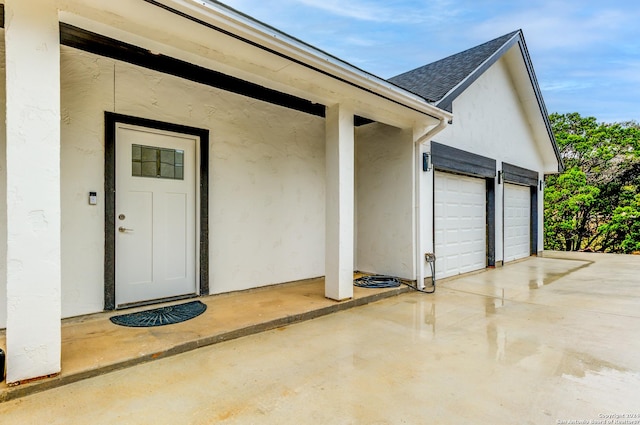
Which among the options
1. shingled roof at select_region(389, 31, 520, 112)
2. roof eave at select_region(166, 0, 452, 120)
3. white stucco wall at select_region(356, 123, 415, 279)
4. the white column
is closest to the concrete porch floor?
the white column

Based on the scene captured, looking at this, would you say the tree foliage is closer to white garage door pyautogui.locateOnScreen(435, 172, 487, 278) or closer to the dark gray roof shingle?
white garage door pyautogui.locateOnScreen(435, 172, 487, 278)

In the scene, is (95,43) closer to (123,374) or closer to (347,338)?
(123,374)

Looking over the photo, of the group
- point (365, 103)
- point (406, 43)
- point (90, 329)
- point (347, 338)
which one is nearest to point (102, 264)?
point (90, 329)

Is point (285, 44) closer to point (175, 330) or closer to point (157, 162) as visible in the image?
point (157, 162)

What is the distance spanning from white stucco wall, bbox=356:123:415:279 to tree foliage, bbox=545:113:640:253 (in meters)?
9.39

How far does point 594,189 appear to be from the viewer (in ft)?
37.1

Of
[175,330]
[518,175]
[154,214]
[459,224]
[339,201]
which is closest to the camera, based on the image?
[175,330]

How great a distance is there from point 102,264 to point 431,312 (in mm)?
3917

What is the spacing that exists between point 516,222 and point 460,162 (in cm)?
369

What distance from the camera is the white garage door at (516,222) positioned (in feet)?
27.6

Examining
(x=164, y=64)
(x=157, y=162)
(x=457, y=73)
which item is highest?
(x=457, y=73)

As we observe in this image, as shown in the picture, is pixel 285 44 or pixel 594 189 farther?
pixel 594 189

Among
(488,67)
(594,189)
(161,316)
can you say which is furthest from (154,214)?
(594,189)

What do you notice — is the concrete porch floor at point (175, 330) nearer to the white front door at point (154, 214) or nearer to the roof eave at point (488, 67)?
the white front door at point (154, 214)
